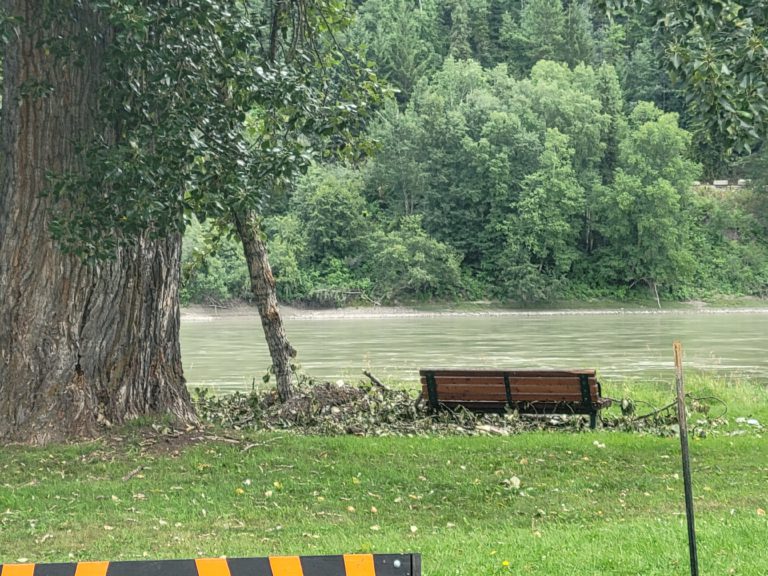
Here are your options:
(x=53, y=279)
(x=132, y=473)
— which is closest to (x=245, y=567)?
(x=132, y=473)

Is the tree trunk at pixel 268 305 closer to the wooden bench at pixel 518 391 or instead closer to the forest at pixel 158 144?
the forest at pixel 158 144

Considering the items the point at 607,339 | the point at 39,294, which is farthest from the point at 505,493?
the point at 607,339

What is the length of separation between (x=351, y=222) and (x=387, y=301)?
26.4ft

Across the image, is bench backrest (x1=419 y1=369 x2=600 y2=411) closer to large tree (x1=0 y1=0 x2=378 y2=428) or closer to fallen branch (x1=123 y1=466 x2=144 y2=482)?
large tree (x1=0 y1=0 x2=378 y2=428)

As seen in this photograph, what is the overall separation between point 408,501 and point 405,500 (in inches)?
1.3

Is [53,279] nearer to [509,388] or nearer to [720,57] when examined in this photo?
[509,388]

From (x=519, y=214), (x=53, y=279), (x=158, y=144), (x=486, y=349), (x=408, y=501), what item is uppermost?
(x=519, y=214)

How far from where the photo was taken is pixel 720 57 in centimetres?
846

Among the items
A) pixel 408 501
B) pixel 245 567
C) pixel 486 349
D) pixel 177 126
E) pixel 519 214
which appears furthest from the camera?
pixel 519 214

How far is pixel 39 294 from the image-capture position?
34.3ft

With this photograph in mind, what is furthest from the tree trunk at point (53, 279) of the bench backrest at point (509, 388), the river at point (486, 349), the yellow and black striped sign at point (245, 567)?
the yellow and black striped sign at point (245, 567)

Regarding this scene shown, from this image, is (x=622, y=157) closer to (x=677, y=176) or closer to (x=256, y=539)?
(x=677, y=176)

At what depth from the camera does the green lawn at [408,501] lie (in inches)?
266

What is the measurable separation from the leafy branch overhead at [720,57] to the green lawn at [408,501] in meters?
2.98
